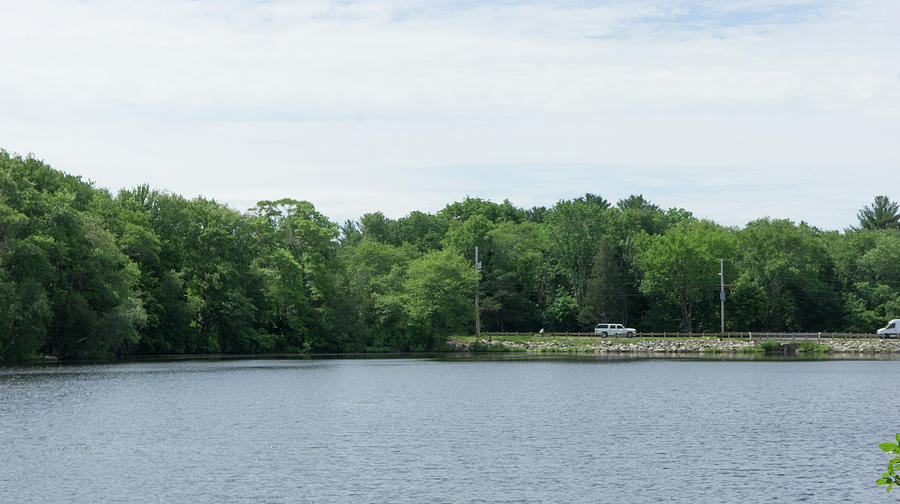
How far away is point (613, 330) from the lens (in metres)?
112

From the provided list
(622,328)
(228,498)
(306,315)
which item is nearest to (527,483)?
(228,498)

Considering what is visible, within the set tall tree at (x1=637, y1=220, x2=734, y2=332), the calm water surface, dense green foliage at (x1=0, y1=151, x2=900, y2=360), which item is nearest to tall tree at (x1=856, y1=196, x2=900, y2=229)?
dense green foliage at (x1=0, y1=151, x2=900, y2=360)

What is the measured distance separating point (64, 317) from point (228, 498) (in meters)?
59.5

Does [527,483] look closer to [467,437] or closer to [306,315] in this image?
[467,437]

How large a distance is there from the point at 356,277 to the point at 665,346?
36993 millimetres

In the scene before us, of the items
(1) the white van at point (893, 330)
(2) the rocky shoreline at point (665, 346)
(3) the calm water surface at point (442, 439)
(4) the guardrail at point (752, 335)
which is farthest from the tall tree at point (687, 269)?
(3) the calm water surface at point (442, 439)

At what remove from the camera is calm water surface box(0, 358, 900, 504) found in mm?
24266

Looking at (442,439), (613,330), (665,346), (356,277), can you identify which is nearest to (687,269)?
(613,330)

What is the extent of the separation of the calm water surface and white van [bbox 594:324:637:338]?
50956 mm

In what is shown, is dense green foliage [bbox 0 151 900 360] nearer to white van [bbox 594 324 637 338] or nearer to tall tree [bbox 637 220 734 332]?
tall tree [bbox 637 220 734 332]

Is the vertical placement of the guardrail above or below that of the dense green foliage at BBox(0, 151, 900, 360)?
below

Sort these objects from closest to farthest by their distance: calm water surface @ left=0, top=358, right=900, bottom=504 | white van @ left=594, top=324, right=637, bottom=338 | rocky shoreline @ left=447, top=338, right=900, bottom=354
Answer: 1. calm water surface @ left=0, top=358, right=900, bottom=504
2. rocky shoreline @ left=447, top=338, right=900, bottom=354
3. white van @ left=594, top=324, right=637, bottom=338

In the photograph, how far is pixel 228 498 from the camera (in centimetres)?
2309

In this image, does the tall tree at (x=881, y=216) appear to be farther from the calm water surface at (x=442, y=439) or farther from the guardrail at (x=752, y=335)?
the calm water surface at (x=442, y=439)
